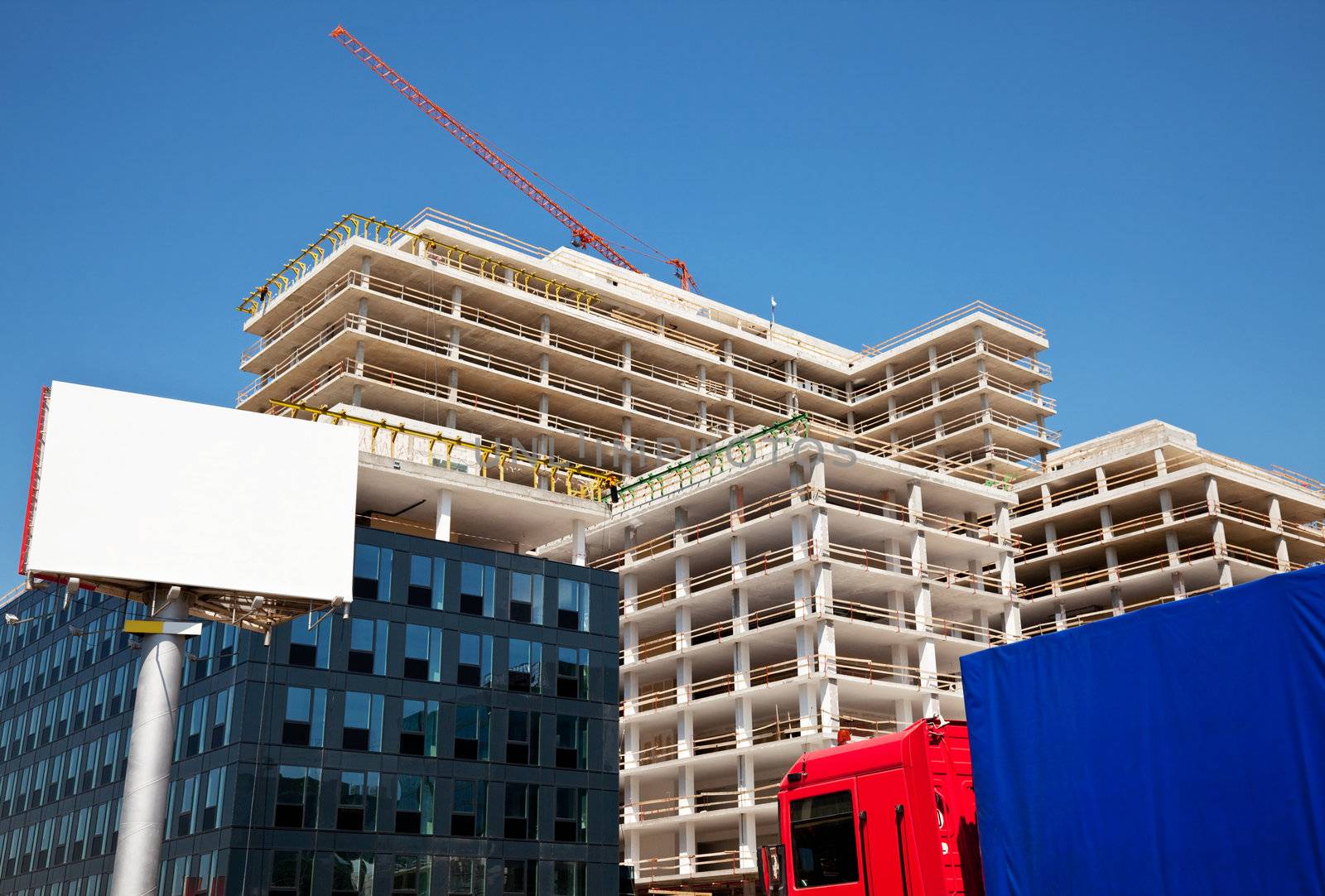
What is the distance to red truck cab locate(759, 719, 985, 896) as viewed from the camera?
15477 mm

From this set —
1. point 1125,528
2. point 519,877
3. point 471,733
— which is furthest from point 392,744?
point 1125,528

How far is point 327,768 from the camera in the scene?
45.4 metres

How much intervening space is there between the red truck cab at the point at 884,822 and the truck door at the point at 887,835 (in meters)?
0.01

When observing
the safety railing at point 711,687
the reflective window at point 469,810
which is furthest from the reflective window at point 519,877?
the safety railing at point 711,687

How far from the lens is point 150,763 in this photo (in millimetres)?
22938

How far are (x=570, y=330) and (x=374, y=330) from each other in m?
14.4

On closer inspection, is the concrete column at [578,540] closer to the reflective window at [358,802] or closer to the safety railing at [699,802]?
the safety railing at [699,802]

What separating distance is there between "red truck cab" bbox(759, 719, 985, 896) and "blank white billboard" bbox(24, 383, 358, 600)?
11.6 meters

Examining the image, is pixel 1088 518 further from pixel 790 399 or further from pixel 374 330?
pixel 374 330

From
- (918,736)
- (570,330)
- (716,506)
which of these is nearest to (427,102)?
(570,330)

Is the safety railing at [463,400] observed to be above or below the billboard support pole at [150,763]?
above

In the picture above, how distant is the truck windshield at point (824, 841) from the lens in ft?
53.6

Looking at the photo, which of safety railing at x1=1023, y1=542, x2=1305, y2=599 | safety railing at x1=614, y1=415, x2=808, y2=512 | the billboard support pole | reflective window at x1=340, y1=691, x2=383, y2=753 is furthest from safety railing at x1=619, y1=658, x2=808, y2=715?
the billboard support pole

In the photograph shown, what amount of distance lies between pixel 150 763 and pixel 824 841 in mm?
12815
